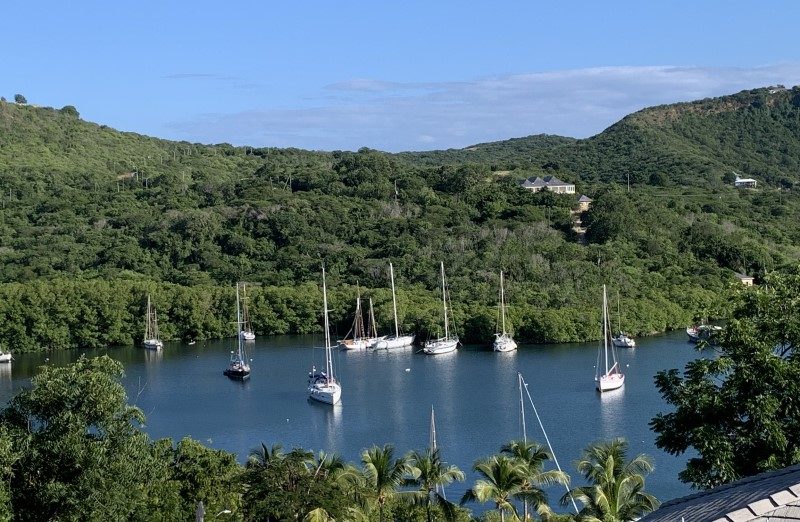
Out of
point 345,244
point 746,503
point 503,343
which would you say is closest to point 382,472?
point 746,503

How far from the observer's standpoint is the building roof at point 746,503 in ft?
25.9

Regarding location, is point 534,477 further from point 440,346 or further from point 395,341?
point 395,341

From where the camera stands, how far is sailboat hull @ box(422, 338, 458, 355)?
58094 mm

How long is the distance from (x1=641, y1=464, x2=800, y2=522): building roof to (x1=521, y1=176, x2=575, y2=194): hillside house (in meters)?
79.4

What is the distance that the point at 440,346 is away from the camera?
5825 centimetres

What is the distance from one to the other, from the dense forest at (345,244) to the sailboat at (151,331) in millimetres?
784

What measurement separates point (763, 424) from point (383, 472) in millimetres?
8293

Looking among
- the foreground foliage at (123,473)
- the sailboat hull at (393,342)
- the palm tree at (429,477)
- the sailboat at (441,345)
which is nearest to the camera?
the foreground foliage at (123,473)

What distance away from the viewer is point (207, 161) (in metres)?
121

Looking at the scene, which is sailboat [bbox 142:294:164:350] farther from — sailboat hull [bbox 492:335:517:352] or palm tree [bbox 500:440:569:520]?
palm tree [bbox 500:440:569:520]

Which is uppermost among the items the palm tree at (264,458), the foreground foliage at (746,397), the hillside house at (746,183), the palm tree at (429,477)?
the hillside house at (746,183)

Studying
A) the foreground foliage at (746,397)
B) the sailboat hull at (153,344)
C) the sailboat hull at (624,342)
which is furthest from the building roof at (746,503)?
the sailboat hull at (153,344)

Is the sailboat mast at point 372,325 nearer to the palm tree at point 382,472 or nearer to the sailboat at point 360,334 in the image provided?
the sailboat at point 360,334

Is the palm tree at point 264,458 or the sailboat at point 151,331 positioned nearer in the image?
the palm tree at point 264,458
